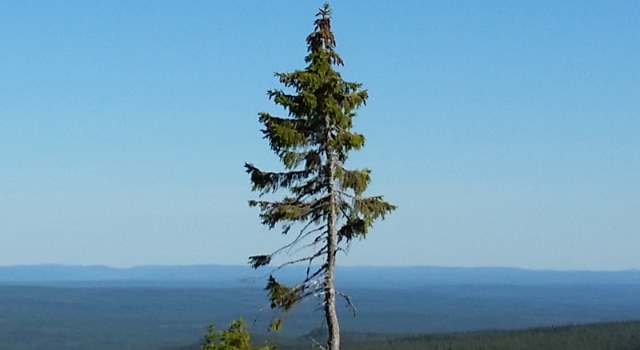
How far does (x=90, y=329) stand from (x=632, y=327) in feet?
345

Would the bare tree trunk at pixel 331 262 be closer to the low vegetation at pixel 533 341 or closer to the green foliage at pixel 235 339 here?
the green foliage at pixel 235 339

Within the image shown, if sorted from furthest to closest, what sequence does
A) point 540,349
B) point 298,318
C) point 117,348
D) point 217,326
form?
point 298,318, point 217,326, point 117,348, point 540,349

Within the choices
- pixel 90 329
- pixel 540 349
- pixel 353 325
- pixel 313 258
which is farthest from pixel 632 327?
pixel 90 329

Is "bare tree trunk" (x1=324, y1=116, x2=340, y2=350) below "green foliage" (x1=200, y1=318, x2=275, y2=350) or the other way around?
the other way around

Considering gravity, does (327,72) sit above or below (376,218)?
above

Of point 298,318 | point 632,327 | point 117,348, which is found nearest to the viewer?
point 632,327

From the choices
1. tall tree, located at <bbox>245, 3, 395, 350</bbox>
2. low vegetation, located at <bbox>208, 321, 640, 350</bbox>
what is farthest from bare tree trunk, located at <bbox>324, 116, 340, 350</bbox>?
low vegetation, located at <bbox>208, 321, 640, 350</bbox>

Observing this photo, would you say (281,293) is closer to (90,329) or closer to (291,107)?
(291,107)

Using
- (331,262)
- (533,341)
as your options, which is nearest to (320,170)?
(331,262)

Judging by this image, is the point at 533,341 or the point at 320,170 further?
the point at 533,341

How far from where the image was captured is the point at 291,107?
16.8 meters

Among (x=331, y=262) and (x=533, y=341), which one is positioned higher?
(x=331, y=262)

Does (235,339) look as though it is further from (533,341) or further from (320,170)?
(533,341)

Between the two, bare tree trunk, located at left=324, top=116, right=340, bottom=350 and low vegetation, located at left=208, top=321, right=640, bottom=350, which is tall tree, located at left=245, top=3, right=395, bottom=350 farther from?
low vegetation, located at left=208, top=321, right=640, bottom=350
